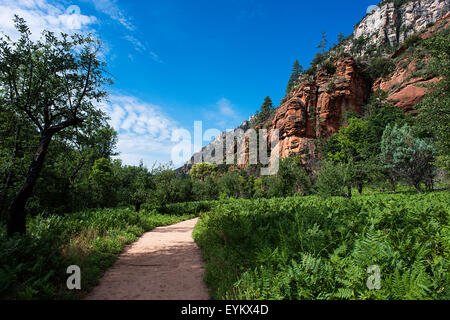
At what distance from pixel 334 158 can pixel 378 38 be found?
259ft

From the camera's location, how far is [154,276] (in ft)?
16.6

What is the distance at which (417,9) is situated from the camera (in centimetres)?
8694

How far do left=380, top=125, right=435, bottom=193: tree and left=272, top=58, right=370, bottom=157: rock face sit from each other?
29.0 m

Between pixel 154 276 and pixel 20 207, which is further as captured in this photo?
pixel 20 207

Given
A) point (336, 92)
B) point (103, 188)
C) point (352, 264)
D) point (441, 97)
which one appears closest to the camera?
point (352, 264)

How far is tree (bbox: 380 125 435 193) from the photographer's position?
21.4m

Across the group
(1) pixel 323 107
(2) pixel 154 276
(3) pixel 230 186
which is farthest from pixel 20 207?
(1) pixel 323 107

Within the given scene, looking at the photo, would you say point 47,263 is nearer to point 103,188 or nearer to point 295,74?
point 103,188

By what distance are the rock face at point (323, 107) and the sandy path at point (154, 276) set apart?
50.7 metres

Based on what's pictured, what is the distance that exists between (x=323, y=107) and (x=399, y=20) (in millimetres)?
80586

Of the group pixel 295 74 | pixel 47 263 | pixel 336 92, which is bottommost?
pixel 47 263

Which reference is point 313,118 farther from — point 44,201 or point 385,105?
point 44,201

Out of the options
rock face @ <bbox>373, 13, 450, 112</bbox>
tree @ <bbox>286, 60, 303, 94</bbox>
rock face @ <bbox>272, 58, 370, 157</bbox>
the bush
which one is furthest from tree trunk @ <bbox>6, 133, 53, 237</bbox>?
tree @ <bbox>286, 60, 303, 94</bbox>

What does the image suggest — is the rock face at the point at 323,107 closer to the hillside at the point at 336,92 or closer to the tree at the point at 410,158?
the hillside at the point at 336,92
